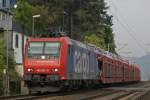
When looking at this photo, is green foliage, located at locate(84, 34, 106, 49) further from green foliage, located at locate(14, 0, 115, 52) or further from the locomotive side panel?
Result: the locomotive side panel

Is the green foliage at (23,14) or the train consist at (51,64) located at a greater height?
the green foliage at (23,14)

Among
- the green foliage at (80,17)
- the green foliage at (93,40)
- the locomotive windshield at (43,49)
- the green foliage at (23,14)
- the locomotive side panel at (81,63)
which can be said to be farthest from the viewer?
the green foliage at (80,17)

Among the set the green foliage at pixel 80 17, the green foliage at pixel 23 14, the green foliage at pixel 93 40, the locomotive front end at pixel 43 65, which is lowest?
the locomotive front end at pixel 43 65

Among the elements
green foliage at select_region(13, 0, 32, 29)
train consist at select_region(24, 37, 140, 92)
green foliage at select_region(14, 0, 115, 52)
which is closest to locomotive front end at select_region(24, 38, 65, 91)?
train consist at select_region(24, 37, 140, 92)

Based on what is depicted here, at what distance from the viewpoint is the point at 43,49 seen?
36719 mm

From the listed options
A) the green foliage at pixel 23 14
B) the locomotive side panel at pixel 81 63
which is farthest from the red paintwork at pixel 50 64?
the green foliage at pixel 23 14

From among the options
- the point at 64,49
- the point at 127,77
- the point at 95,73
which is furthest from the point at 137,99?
the point at 127,77

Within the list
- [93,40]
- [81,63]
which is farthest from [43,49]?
[93,40]

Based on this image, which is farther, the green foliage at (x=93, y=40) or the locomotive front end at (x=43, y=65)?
the green foliage at (x=93, y=40)

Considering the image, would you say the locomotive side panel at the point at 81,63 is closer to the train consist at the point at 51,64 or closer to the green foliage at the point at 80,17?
the train consist at the point at 51,64

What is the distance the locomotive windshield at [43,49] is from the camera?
36406 mm

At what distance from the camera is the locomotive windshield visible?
36406 mm

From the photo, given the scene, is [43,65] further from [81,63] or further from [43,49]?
[81,63]

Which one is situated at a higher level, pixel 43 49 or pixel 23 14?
pixel 23 14
